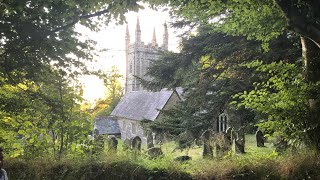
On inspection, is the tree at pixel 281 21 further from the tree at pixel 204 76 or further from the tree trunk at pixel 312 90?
the tree at pixel 204 76

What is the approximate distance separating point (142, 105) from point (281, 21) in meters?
35.0

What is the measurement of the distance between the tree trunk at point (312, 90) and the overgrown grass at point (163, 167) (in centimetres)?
38

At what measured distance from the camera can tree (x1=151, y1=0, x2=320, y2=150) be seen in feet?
16.1

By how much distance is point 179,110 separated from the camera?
15.5m

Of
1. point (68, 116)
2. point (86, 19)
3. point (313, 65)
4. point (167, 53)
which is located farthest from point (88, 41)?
point (167, 53)

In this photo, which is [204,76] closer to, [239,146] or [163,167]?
[239,146]

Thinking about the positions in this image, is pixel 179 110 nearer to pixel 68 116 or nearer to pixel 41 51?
pixel 68 116

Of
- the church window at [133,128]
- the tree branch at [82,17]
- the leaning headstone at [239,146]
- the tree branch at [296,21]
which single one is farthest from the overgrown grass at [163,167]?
the church window at [133,128]

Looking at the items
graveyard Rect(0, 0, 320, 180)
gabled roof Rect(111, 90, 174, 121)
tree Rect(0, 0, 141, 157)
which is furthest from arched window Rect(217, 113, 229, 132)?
gabled roof Rect(111, 90, 174, 121)

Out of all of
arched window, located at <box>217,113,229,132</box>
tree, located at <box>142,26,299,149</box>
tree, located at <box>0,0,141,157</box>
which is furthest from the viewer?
arched window, located at <box>217,113,229,132</box>

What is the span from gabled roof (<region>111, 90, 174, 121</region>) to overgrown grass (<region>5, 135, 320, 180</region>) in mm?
27629

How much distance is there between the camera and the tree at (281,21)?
16.1ft

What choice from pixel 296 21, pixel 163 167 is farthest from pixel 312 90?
pixel 163 167

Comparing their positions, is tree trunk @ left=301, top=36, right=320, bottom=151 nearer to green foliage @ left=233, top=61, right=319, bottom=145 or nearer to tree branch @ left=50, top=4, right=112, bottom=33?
green foliage @ left=233, top=61, right=319, bottom=145
